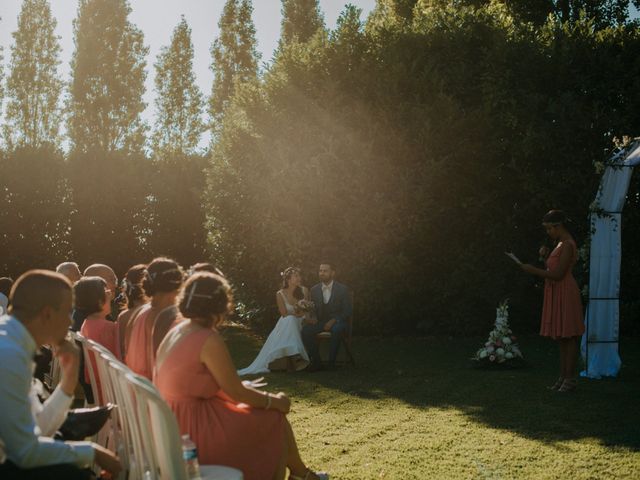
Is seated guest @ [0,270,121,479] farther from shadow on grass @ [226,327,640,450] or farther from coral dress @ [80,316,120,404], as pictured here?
shadow on grass @ [226,327,640,450]

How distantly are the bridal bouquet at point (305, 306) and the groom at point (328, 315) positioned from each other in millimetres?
197

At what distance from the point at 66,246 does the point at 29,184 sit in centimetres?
212

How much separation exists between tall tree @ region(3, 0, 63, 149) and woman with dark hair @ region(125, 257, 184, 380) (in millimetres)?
30741

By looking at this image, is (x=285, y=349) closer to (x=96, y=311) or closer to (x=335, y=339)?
(x=335, y=339)

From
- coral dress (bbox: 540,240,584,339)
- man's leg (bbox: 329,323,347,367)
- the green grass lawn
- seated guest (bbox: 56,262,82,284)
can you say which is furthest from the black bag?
man's leg (bbox: 329,323,347,367)

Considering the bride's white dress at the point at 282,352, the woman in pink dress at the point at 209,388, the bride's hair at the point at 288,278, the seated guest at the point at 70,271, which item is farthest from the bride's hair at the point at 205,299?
the bride's hair at the point at 288,278

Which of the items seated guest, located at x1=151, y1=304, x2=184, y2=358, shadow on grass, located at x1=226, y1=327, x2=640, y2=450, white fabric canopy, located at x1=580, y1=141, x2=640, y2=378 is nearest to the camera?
seated guest, located at x1=151, y1=304, x2=184, y2=358

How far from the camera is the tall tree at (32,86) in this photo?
34.3 m

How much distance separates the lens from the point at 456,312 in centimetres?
1636

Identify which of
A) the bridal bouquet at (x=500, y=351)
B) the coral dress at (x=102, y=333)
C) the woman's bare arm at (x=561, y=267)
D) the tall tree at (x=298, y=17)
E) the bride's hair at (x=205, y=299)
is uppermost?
the tall tree at (x=298, y=17)

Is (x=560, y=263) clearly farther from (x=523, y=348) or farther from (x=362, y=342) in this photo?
(x=362, y=342)

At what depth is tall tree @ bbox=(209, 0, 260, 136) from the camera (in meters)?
39.4

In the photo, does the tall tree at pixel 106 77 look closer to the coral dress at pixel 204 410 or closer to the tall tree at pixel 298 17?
the tall tree at pixel 298 17

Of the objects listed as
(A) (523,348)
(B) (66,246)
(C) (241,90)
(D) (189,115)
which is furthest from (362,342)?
(D) (189,115)
